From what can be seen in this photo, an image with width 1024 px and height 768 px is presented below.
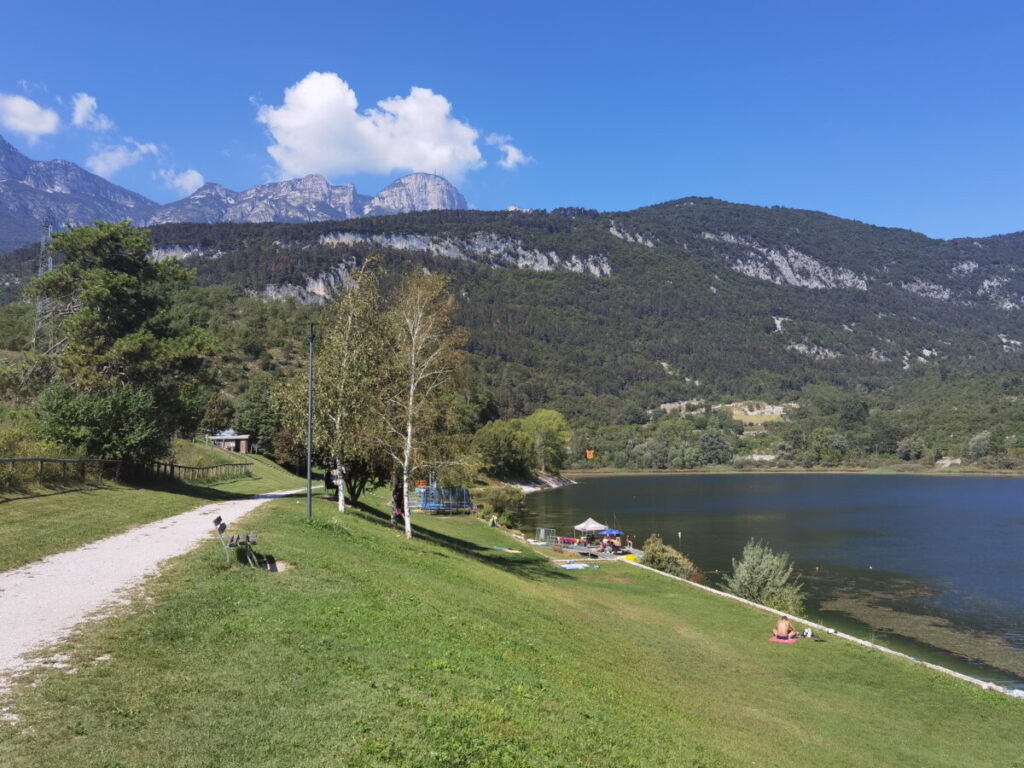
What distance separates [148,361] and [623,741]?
1375 inches

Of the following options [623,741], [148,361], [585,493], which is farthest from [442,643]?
[585,493]

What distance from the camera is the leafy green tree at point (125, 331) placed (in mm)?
36000

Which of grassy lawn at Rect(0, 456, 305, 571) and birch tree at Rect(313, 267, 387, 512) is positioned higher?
birch tree at Rect(313, 267, 387, 512)

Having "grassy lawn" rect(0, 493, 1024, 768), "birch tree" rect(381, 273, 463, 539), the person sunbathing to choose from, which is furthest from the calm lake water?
"birch tree" rect(381, 273, 463, 539)

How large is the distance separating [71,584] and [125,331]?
29.6 metres

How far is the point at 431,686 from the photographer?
1049 cm

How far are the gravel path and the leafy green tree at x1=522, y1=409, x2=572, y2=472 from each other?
134200mm

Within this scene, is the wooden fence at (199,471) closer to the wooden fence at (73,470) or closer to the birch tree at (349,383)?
the wooden fence at (73,470)

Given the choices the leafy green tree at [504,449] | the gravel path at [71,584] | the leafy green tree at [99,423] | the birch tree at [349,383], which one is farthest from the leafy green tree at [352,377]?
the leafy green tree at [504,449]

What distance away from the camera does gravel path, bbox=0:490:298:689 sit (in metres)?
10.2

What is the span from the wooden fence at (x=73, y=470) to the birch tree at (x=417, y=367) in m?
12.0

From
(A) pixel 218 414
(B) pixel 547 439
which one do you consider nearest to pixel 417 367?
(A) pixel 218 414

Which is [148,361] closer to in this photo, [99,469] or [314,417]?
[99,469]

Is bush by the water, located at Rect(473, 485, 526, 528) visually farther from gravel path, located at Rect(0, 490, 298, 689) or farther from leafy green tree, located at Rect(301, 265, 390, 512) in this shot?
gravel path, located at Rect(0, 490, 298, 689)
